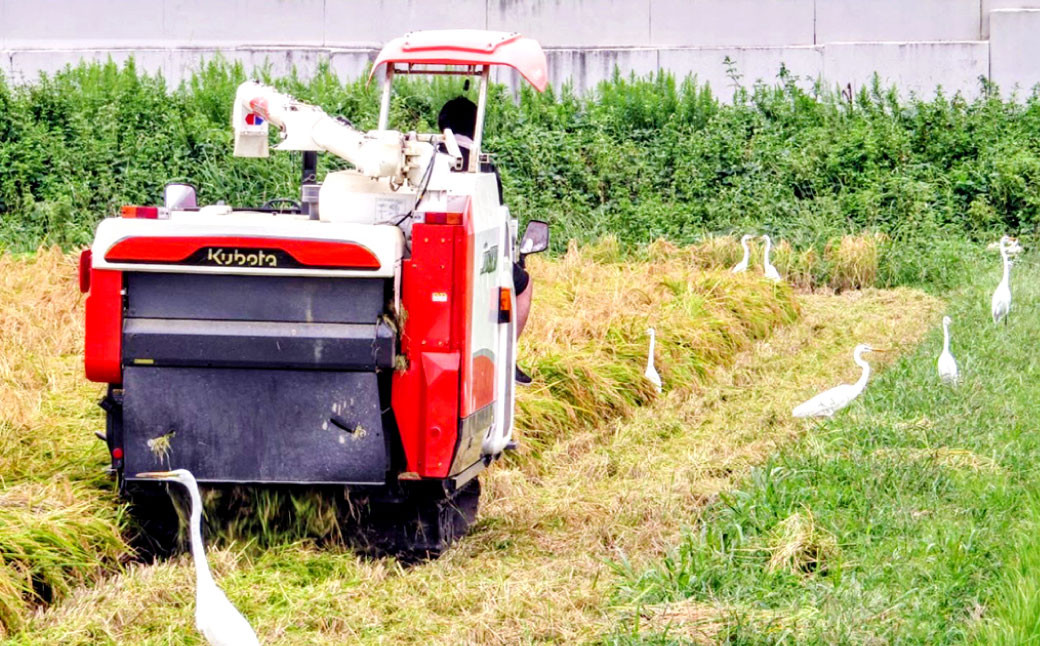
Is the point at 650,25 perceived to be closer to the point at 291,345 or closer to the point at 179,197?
the point at 179,197

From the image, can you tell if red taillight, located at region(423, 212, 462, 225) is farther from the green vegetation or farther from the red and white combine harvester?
the green vegetation

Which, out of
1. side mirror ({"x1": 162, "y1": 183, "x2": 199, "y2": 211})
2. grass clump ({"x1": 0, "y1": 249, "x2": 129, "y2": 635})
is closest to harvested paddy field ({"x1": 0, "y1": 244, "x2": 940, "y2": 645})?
grass clump ({"x1": 0, "y1": 249, "x2": 129, "y2": 635})

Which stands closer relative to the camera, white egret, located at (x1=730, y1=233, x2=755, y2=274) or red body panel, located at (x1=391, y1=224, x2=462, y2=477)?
red body panel, located at (x1=391, y1=224, x2=462, y2=477)

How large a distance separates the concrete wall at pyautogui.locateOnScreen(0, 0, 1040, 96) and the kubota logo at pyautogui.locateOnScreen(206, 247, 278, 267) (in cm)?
1527

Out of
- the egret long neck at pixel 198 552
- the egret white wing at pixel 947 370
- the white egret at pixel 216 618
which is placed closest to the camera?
the white egret at pixel 216 618

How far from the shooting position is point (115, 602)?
6074mm

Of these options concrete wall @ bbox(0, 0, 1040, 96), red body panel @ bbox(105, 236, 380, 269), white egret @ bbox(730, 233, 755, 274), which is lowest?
white egret @ bbox(730, 233, 755, 274)

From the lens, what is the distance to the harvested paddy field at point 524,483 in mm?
6023

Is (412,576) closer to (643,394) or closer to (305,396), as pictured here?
(305,396)

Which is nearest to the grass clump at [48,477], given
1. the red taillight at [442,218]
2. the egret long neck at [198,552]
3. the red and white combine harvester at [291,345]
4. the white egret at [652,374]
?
the red and white combine harvester at [291,345]

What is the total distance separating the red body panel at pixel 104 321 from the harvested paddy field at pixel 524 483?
2.34 feet

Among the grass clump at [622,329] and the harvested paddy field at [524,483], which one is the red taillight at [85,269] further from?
the grass clump at [622,329]

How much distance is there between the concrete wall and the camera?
70.2 ft

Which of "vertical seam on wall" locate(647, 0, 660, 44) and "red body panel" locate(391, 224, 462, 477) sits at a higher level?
"vertical seam on wall" locate(647, 0, 660, 44)
